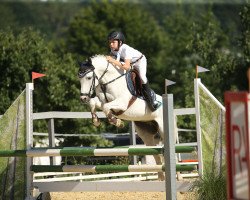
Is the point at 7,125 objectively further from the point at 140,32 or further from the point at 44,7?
the point at 44,7

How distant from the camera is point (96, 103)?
775cm

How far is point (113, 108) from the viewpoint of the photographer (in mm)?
7758

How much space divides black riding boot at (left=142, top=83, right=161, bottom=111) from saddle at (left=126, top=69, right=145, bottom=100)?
38 millimetres

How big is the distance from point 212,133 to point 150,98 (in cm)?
106

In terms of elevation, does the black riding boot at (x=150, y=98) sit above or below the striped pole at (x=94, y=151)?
above

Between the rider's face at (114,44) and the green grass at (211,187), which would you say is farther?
the rider's face at (114,44)

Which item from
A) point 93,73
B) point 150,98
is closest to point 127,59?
point 93,73

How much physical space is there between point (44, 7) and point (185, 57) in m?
50.6

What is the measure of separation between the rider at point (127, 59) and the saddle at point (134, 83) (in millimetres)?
39

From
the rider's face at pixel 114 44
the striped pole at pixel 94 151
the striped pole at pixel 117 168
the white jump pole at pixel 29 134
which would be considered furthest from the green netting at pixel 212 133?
the white jump pole at pixel 29 134

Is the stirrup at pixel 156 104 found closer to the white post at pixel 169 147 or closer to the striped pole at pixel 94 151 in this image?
the striped pole at pixel 94 151

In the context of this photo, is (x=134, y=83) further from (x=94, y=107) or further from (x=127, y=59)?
(x=94, y=107)

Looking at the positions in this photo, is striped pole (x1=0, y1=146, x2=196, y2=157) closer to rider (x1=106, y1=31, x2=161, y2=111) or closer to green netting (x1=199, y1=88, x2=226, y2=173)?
green netting (x1=199, y1=88, x2=226, y2=173)

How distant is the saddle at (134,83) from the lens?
26.7ft
